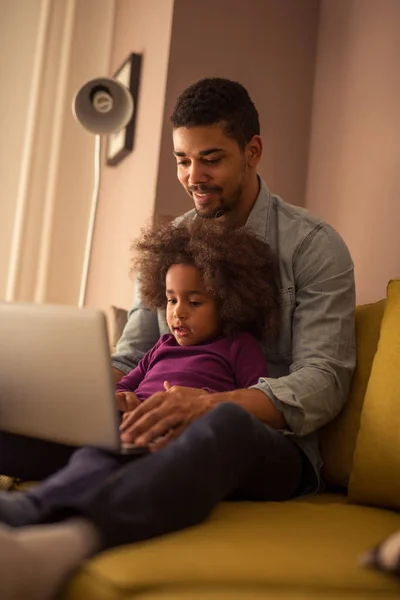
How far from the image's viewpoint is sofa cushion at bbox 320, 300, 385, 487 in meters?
1.44

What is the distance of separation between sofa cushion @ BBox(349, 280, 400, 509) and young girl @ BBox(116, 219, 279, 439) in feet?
0.83

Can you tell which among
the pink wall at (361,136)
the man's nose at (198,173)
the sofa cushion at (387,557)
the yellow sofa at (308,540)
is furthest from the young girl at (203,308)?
the pink wall at (361,136)

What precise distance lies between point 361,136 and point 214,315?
91 centimetres

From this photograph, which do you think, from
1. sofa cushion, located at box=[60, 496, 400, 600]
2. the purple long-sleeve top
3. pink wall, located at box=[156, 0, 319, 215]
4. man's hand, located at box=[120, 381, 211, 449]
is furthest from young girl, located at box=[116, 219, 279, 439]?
pink wall, located at box=[156, 0, 319, 215]

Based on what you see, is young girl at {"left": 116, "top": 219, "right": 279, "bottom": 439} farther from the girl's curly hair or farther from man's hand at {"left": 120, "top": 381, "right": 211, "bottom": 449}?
man's hand at {"left": 120, "top": 381, "right": 211, "bottom": 449}

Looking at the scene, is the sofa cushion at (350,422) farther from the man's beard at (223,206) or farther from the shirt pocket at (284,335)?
the man's beard at (223,206)

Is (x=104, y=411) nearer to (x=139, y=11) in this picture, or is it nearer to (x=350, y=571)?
(x=350, y=571)

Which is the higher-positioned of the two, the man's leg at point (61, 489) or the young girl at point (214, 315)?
the young girl at point (214, 315)

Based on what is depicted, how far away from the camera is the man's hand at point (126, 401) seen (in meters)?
1.40

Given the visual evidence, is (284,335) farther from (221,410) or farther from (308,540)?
(308,540)

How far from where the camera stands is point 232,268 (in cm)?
159

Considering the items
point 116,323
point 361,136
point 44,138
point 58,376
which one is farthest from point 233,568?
point 44,138

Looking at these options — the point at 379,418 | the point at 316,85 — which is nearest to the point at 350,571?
the point at 379,418

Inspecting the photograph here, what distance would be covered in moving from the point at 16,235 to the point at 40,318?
2082 millimetres
